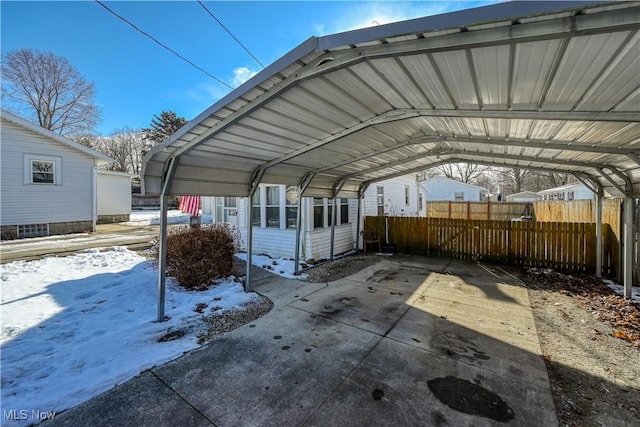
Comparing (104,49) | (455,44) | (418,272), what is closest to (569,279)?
(418,272)

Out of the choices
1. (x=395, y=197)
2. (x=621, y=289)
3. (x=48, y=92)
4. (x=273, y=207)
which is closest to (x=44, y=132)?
(x=273, y=207)

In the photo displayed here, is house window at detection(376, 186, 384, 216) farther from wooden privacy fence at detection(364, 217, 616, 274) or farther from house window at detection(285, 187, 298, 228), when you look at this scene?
house window at detection(285, 187, 298, 228)

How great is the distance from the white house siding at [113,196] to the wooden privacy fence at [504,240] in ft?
55.0

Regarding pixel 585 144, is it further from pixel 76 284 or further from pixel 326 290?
pixel 76 284

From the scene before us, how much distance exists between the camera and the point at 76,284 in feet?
18.4

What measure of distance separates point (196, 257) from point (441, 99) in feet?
17.7

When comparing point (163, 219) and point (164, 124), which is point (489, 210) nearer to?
point (163, 219)

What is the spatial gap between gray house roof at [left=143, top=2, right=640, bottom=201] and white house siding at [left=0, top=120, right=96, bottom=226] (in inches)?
456

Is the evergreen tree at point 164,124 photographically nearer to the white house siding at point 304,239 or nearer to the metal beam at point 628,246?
the white house siding at point 304,239

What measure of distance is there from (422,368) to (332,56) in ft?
11.7

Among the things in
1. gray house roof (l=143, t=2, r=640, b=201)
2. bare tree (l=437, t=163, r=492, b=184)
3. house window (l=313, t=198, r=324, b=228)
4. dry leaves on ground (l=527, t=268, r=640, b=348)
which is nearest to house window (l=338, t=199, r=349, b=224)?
house window (l=313, t=198, r=324, b=228)

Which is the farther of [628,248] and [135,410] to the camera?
[628,248]

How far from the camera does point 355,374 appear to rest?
9.75 feet

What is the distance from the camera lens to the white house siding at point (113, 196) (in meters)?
16.9
